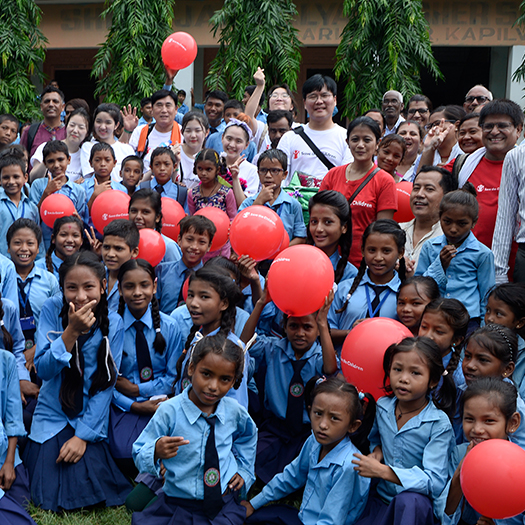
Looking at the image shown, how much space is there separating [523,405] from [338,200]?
5.08 ft

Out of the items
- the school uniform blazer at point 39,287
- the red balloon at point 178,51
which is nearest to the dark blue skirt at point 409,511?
the school uniform blazer at point 39,287

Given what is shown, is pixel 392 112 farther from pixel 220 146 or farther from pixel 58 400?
pixel 58 400

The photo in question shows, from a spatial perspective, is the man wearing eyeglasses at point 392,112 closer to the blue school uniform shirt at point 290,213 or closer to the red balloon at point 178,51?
the red balloon at point 178,51

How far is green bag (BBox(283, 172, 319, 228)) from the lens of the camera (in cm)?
434

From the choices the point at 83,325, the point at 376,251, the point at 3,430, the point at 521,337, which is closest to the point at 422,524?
the point at 521,337

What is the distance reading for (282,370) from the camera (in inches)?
131

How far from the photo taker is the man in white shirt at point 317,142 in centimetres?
459

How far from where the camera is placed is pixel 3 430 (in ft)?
9.63

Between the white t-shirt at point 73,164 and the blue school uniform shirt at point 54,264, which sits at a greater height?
the white t-shirt at point 73,164

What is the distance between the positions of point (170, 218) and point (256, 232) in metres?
1.12

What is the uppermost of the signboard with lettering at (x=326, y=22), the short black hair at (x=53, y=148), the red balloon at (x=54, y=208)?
the signboard with lettering at (x=326, y=22)

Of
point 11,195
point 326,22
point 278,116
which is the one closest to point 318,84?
point 278,116

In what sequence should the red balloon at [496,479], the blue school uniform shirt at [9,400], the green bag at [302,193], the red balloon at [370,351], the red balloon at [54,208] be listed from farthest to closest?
the red balloon at [54,208] → the green bag at [302,193] → the blue school uniform shirt at [9,400] → the red balloon at [370,351] → the red balloon at [496,479]

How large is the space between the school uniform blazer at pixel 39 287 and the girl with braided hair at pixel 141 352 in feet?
2.28
